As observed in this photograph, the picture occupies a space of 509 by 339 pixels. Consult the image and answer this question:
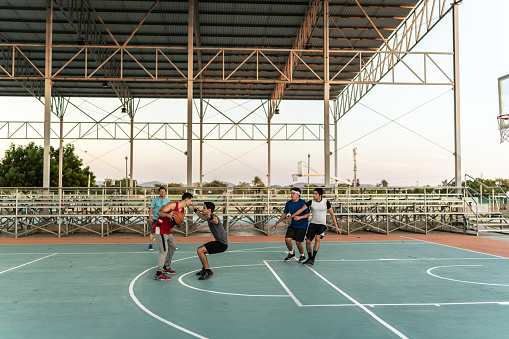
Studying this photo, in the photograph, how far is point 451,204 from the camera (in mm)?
21219

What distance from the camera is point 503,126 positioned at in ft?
75.8

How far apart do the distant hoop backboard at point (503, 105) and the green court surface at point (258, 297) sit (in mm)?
13449

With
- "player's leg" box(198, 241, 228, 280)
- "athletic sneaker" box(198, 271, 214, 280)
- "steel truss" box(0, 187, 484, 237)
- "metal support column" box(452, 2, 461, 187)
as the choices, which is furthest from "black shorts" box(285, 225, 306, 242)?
"metal support column" box(452, 2, 461, 187)

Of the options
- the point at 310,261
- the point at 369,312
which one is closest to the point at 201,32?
the point at 310,261

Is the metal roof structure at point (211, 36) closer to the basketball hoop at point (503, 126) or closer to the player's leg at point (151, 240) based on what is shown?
the basketball hoop at point (503, 126)

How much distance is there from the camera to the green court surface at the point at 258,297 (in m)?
5.77

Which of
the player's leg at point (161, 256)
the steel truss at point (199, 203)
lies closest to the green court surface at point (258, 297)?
the player's leg at point (161, 256)

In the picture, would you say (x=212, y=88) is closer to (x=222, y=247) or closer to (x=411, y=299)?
(x=222, y=247)

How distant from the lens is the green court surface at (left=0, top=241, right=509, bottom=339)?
18.9 feet

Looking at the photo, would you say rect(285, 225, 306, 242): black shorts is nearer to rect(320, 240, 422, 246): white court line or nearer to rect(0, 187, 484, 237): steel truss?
rect(320, 240, 422, 246): white court line

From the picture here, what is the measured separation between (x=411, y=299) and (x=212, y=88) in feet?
100

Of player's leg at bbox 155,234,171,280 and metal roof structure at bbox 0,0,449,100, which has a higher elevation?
metal roof structure at bbox 0,0,449,100

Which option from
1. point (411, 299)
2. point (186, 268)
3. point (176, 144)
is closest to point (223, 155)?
point (176, 144)

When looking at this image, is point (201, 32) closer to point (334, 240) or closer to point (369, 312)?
point (334, 240)
